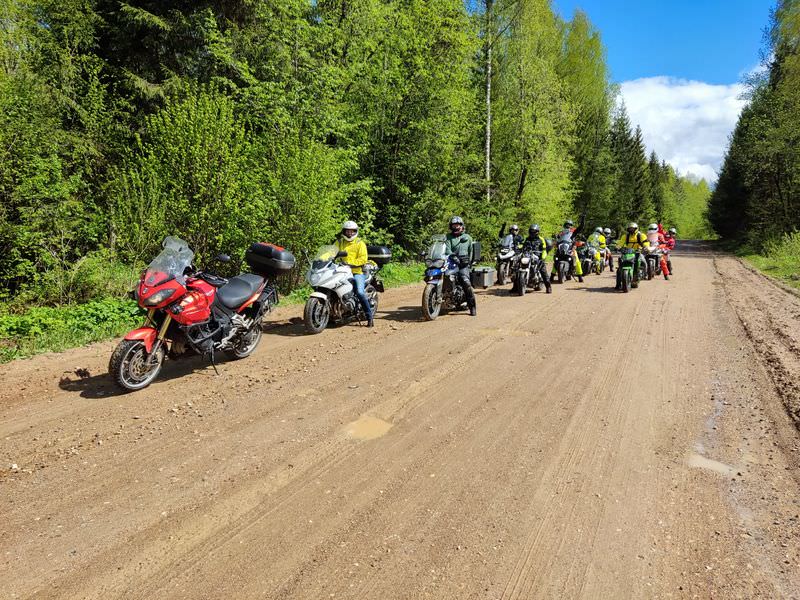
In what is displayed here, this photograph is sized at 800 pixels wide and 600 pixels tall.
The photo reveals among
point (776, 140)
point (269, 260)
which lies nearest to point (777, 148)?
point (776, 140)

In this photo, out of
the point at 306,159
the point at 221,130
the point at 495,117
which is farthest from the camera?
the point at 495,117

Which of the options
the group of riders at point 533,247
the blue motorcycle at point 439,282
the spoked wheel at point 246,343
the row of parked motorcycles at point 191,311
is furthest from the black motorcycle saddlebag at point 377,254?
the spoked wheel at point 246,343

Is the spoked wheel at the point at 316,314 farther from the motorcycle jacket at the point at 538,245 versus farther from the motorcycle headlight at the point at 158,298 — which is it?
the motorcycle jacket at the point at 538,245

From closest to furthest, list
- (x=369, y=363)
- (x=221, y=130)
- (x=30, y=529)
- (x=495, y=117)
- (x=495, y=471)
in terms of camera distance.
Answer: (x=30, y=529)
(x=495, y=471)
(x=369, y=363)
(x=221, y=130)
(x=495, y=117)

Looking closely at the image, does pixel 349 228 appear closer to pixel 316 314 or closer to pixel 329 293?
pixel 329 293

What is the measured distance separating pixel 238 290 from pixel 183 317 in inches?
41.4

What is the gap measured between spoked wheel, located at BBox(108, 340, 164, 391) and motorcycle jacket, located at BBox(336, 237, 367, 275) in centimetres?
397

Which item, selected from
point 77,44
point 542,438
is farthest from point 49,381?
point 77,44

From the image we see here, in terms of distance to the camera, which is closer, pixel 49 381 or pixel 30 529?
pixel 30 529

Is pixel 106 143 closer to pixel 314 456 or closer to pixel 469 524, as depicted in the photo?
pixel 314 456

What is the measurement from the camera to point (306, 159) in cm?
1038

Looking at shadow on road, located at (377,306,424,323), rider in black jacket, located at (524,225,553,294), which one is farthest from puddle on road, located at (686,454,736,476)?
rider in black jacket, located at (524,225,553,294)

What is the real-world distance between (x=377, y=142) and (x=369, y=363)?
1178cm

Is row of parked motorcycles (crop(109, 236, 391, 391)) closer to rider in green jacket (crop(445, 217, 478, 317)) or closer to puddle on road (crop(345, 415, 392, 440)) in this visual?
puddle on road (crop(345, 415, 392, 440))
